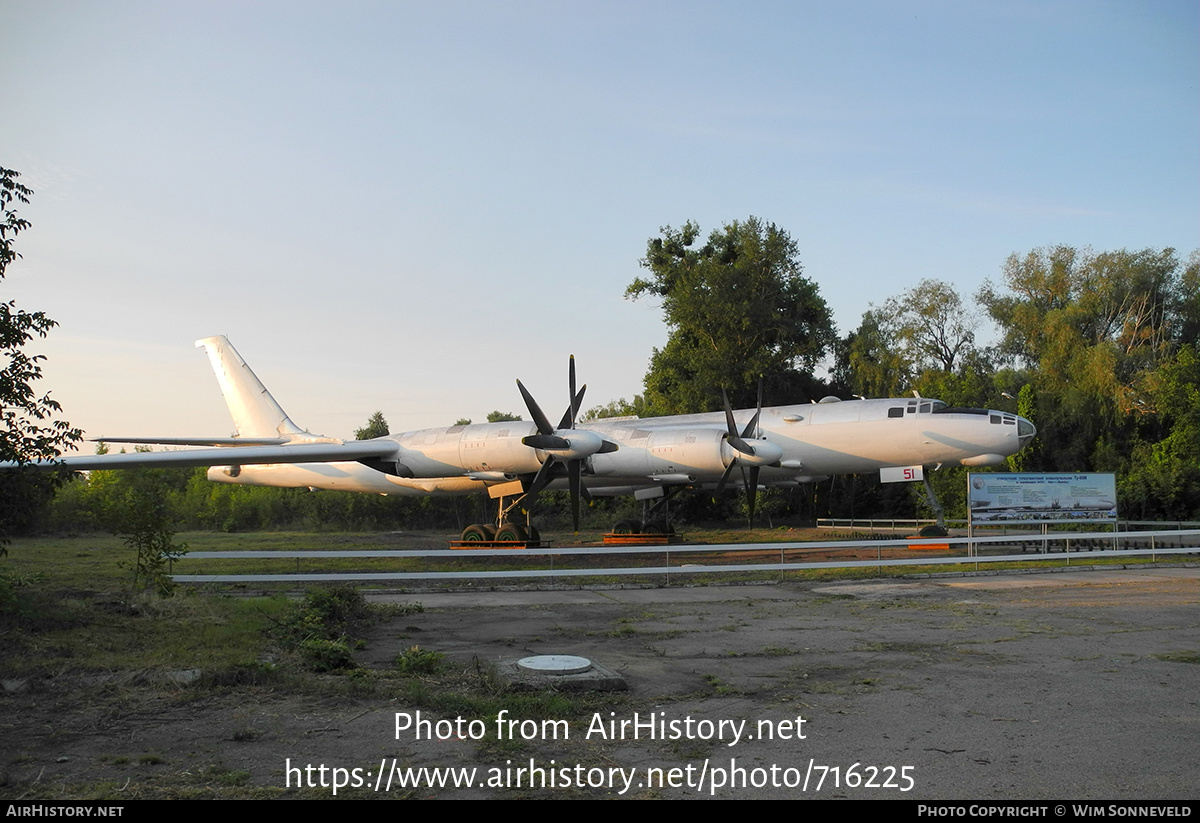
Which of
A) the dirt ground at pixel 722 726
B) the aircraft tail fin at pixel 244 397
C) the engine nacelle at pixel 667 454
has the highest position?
the aircraft tail fin at pixel 244 397

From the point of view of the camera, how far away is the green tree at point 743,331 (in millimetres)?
Answer: 41344

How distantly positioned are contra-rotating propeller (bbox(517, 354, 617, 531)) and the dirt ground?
427 inches

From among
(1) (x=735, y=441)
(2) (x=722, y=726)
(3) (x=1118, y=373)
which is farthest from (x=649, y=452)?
(3) (x=1118, y=373)

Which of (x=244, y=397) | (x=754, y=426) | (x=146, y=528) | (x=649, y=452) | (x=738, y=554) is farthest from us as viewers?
(x=244, y=397)

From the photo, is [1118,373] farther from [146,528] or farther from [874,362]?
[146,528]

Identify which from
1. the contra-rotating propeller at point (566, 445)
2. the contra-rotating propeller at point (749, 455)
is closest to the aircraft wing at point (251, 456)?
the contra-rotating propeller at point (566, 445)

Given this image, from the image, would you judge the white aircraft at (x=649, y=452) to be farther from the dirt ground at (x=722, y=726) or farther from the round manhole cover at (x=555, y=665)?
the round manhole cover at (x=555, y=665)

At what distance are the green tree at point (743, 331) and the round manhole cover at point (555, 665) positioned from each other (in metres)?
34.0

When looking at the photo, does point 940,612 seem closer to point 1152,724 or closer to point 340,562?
point 1152,724

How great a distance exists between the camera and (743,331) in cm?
4241

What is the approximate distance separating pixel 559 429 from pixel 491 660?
45.7 feet

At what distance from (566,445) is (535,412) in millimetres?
1108

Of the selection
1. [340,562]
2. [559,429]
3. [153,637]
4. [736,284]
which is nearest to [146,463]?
[340,562]

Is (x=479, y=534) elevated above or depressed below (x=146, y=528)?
below
